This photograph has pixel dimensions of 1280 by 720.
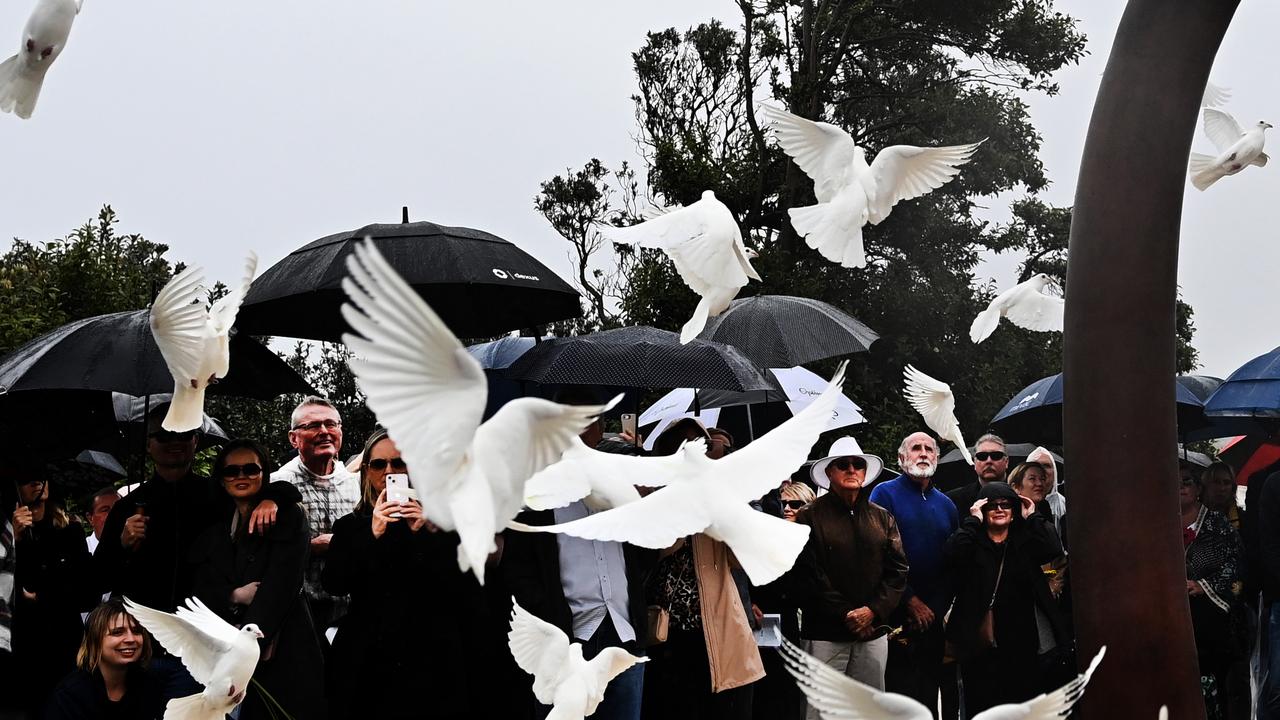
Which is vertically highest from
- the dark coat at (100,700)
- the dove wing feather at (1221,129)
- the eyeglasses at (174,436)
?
the dove wing feather at (1221,129)

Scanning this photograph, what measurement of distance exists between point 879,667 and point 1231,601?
166 centimetres

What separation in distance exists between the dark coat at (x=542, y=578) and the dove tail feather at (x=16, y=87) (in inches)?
91.6

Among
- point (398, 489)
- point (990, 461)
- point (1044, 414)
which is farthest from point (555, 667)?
point (1044, 414)

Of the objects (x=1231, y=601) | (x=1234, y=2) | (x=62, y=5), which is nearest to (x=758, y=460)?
(x=1234, y=2)

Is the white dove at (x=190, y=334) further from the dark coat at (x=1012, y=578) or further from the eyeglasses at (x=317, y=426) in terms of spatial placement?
the dark coat at (x=1012, y=578)

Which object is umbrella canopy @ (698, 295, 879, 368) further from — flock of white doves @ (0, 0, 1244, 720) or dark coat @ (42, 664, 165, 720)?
dark coat @ (42, 664, 165, 720)

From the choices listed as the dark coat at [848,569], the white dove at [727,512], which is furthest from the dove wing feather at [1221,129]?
the white dove at [727,512]

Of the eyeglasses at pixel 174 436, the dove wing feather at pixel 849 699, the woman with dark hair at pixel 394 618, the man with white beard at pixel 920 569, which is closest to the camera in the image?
the dove wing feather at pixel 849 699

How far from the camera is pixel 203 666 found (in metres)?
4.27

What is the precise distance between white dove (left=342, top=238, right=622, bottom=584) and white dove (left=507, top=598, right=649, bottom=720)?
5.95 ft

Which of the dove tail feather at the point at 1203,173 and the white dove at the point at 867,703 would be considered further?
the dove tail feather at the point at 1203,173

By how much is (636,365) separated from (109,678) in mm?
2254

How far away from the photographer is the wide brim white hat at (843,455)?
20.9 feet

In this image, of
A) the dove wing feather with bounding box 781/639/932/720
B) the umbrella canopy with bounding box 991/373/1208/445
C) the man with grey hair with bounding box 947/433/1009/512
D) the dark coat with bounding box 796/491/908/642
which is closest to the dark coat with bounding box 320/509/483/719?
the dove wing feather with bounding box 781/639/932/720
